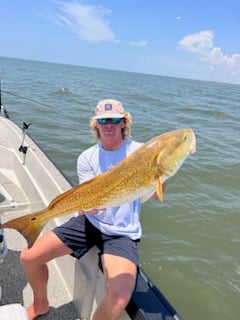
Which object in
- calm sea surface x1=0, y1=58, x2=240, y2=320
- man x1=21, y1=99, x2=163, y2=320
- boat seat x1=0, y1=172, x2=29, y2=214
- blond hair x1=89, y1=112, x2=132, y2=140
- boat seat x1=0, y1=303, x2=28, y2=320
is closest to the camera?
boat seat x1=0, y1=303, x2=28, y2=320

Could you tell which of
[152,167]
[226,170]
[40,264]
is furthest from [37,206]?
[226,170]

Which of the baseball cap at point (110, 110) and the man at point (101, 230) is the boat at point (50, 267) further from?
the baseball cap at point (110, 110)

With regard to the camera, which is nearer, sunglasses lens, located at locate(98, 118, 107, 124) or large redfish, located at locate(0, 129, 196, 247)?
large redfish, located at locate(0, 129, 196, 247)

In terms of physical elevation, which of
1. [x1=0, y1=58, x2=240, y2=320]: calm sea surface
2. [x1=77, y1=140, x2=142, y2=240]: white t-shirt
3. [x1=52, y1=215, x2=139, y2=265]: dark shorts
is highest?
[x1=77, y1=140, x2=142, y2=240]: white t-shirt

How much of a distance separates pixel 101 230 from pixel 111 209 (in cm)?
17

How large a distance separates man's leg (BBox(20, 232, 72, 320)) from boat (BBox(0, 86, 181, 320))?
0.18 metres

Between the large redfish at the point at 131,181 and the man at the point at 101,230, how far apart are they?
0.43 m

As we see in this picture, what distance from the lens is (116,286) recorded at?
2.24m

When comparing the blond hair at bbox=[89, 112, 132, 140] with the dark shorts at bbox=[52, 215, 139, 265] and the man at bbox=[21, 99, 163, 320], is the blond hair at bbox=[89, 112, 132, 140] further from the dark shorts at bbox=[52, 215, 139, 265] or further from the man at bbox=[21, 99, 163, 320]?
the dark shorts at bbox=[52, 215, 139, 265]

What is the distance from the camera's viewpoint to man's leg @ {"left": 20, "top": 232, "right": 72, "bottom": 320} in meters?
2.60

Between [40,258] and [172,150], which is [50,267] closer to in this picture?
[40,258]

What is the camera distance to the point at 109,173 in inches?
82.4

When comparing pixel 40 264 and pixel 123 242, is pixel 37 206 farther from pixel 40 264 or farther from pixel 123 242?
pixel 123 242

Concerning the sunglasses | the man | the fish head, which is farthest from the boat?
the sunglasses
